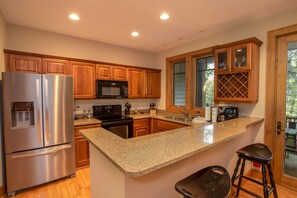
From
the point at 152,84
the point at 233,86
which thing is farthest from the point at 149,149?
the point at 152,84

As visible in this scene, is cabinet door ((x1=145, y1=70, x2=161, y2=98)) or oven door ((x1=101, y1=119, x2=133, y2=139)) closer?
oven door ((x1=101, y1=119, x2=133, y2=139))

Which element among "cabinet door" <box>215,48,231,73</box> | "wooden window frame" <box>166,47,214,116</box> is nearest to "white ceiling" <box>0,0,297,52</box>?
"wooden window frame" <box>166,47,214,116</box>

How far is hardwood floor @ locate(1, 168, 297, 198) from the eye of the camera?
225 cm

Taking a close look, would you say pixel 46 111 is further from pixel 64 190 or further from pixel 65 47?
pixel 65 47

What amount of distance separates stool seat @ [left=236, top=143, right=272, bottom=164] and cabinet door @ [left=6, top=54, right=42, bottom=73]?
3.45 metres

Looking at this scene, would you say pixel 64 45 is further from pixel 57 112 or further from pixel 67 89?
pixel 57 112

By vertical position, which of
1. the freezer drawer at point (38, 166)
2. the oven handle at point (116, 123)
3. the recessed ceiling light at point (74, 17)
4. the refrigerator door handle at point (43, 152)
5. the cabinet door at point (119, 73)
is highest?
the recessed ceiling light at point (74, 17)

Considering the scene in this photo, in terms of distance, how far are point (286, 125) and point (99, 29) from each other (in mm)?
3612

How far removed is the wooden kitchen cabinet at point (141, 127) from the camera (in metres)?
3.74

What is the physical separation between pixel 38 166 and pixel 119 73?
2.39 meters

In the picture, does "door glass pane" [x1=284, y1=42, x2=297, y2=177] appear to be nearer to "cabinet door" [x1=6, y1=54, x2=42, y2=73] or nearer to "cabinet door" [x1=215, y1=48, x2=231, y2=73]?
"cabinet door" [x1=215, y1=48, x2=231, y2=73]

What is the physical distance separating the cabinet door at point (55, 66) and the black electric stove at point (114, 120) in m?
1.08

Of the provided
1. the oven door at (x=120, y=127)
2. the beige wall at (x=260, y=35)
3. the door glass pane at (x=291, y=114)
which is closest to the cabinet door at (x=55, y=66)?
the oven door at (x=120, y=127)

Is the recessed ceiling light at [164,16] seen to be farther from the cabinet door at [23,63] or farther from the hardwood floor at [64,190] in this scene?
the hardwood floor at [64,190]
